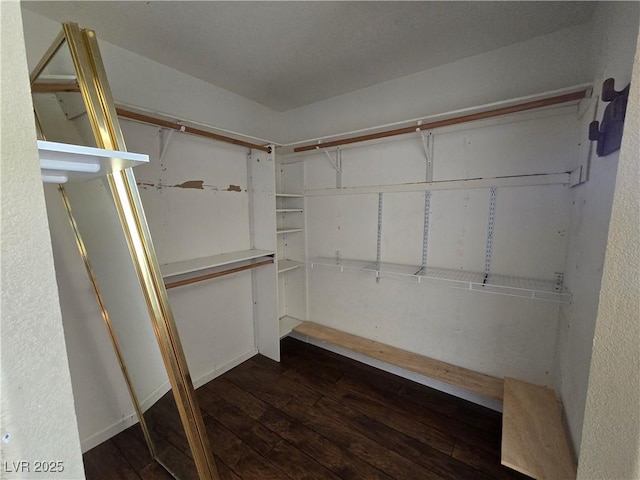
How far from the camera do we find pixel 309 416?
1.87 metres

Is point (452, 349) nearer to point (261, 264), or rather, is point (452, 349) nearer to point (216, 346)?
point (261, 264)

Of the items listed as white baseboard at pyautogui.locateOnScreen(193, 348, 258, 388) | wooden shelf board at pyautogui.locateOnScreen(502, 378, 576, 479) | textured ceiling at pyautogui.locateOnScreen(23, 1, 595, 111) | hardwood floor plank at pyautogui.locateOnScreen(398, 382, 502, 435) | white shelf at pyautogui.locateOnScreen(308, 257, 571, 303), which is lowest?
hardwood floor plank at pyautogui.locateOnScreen(398, 382, 502, 435)

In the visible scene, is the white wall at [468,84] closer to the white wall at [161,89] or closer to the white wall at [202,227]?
A: the white wall at [161,89]

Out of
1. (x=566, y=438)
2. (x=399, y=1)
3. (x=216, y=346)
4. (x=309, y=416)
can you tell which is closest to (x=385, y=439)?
(x=309, y=416)

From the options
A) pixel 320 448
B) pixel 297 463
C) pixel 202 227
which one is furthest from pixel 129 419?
pixel 202 227

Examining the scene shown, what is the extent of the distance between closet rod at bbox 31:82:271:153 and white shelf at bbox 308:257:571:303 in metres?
1.42

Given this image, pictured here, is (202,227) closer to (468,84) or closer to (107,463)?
(107,463)

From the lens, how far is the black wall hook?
833 mm

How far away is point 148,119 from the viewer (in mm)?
1648

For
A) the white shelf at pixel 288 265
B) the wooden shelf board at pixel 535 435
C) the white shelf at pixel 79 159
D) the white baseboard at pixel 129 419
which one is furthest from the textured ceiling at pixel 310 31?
the wooden shelf board at pixel 535 435

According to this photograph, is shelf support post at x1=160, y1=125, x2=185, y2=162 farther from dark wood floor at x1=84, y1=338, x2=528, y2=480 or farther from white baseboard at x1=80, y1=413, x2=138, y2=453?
white baseboard at x1=80, y1=413, x2=138, y2=453

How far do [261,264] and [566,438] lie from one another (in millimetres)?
2200

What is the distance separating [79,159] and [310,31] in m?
1.51

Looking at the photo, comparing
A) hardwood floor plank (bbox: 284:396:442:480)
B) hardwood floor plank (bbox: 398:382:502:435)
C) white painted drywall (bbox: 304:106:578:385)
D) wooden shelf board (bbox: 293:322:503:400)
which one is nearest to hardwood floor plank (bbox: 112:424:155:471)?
hardwood floor plank (bbox: 284:396:442:480)
